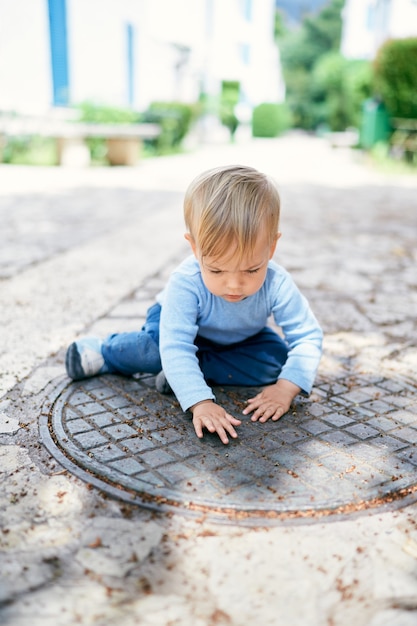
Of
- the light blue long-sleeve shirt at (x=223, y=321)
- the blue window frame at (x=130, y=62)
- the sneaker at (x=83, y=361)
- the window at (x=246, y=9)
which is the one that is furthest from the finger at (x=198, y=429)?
the window at (x=246, y=9)

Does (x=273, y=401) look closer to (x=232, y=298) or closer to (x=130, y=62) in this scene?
(x=232, y=298)

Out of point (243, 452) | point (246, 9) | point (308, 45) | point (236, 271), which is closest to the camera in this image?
point (243, 452)

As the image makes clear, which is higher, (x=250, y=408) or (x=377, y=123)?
(x=377, y=123)

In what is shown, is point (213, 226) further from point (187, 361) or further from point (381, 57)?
point (381, 57)

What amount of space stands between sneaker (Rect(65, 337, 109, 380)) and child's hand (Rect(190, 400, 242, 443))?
0.44 m

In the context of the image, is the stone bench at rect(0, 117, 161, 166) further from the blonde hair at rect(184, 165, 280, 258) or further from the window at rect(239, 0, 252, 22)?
the window at rect(239, 0, 252, 22)

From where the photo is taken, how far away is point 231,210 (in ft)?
5.49

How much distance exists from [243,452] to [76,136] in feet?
29.1

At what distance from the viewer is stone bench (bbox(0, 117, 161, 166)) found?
9.62m

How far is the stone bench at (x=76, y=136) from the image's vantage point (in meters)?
9.62

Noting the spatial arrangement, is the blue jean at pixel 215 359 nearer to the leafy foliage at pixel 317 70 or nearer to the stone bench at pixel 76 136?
the stone bench at pixel 76 136

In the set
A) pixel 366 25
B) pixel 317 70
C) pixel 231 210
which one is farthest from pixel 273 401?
pixel 317 70

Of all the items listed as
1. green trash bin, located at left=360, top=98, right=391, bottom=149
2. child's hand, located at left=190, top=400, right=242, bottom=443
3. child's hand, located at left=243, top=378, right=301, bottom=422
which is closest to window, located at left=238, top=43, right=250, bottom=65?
green trash bin, located at left=360, top=98, right=391, bottom=149

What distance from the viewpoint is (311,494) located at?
143cm
